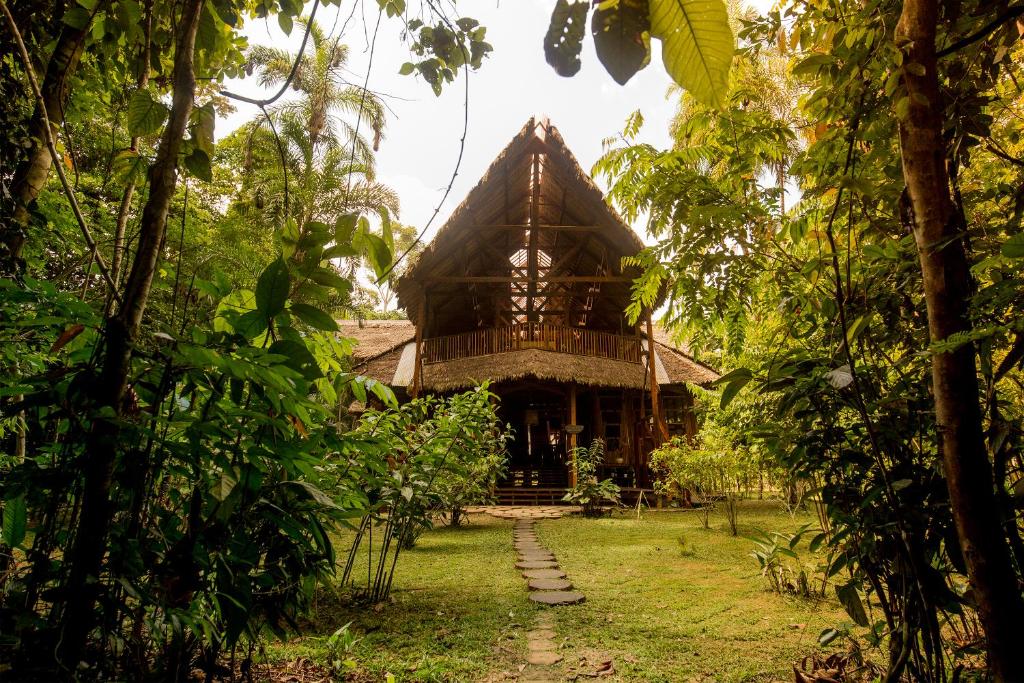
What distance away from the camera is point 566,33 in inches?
27.9

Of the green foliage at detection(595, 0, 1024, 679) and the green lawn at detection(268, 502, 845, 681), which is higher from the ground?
the green foliage at detection(595, 0, 1024, 679)

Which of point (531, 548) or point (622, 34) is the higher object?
point (622, 34)

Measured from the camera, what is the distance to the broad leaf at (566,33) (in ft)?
2.30

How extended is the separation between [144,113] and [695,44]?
40.8 inches

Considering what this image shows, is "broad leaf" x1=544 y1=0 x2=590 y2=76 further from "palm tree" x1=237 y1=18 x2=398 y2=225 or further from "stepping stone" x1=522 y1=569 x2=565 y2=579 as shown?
"palm tree" x1=237 y1=18 x2=398 y2=225

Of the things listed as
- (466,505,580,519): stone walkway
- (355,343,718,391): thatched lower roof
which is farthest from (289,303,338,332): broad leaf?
(355,343,718,391): thatched lower roof

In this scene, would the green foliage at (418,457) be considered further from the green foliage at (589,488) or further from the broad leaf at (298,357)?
the green foliage at (589,488)

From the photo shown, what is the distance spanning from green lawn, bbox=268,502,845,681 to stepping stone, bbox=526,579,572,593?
101 millimetres

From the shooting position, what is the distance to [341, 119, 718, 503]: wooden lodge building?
1095 cm

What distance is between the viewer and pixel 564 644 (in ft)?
9.15

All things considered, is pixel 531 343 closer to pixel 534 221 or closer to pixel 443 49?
pixel 534 221

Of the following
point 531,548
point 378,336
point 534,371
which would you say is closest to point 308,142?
point 378,336

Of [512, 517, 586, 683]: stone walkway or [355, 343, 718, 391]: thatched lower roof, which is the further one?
[355, 343, 718, 391]: thatched lower roof

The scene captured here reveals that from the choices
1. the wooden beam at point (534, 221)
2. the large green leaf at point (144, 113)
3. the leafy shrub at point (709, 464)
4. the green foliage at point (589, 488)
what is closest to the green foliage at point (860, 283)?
the large green leaf at point (144, 113)
